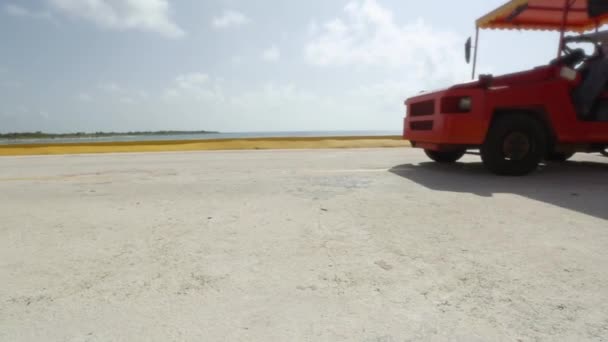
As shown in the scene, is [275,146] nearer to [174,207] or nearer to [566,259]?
Result: [174,207]

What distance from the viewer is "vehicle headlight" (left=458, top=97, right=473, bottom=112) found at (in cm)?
439

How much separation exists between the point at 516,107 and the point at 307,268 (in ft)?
13.5

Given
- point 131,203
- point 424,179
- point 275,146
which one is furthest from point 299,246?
point 275,146

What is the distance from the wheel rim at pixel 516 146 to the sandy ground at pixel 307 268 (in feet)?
4.08

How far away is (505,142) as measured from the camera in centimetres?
426

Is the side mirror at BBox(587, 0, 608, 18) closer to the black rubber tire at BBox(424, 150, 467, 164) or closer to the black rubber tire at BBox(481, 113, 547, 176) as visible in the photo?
the black rubber tire at BBox(481, 113, 547, 176)

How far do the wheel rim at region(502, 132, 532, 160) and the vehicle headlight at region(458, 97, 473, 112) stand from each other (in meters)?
0.64

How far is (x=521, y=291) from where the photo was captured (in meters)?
1.26

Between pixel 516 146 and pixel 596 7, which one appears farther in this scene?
pixel 596 7

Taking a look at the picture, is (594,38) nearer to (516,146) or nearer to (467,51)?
(467,51)

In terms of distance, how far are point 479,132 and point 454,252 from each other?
3.26 meters

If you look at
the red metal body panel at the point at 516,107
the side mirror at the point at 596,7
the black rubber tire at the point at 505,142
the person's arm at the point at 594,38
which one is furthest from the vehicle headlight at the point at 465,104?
the side mirror at the point at 596,7

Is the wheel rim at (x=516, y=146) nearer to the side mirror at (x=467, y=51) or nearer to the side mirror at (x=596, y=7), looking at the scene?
the side mirror at (x=467, y=51)

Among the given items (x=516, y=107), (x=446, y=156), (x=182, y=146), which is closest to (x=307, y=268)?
(x=516, y=107)
